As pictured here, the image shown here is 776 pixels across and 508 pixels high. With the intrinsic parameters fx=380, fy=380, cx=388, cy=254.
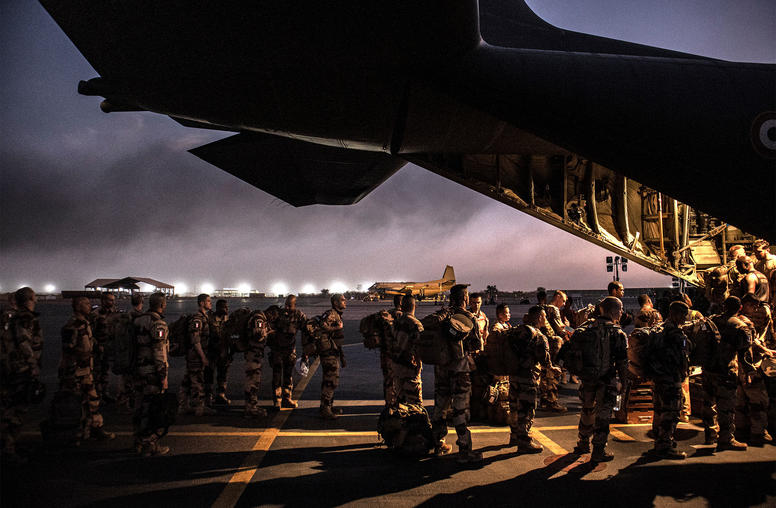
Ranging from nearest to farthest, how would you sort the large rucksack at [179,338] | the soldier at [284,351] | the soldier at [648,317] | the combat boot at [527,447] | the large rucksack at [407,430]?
the large rucksack at [407,430] → the combat boot at [527,447] → the soldier at [648,317] → the large rucksack at [179,338] → the soldier at [284,351]

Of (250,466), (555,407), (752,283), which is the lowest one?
(250,466)

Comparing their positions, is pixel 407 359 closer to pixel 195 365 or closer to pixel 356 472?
pixel 356 472

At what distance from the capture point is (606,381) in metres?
4.52

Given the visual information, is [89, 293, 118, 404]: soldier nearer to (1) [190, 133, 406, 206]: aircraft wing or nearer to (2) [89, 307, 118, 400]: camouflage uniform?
(2) [89, 307, 118, 400]: camouflage uniform

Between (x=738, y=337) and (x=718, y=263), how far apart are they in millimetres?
6207

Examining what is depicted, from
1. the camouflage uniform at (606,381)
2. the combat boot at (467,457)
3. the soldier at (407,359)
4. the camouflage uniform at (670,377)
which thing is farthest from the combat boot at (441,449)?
the camouflage uniform at (670,377)

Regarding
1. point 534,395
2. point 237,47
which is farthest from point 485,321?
point 237,47

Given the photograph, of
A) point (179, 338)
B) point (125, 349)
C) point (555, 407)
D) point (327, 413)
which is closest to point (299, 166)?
point (179, 338)

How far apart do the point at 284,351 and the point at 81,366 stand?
2.90 meters

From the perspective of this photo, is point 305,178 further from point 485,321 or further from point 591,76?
point 591,76

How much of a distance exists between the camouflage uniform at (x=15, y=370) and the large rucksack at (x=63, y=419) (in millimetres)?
300

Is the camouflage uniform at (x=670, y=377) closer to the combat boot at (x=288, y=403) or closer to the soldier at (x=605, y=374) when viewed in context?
the soldier at (x=605, y=374)

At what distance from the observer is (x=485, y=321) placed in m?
6.14

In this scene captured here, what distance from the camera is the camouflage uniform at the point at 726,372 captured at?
481cm
